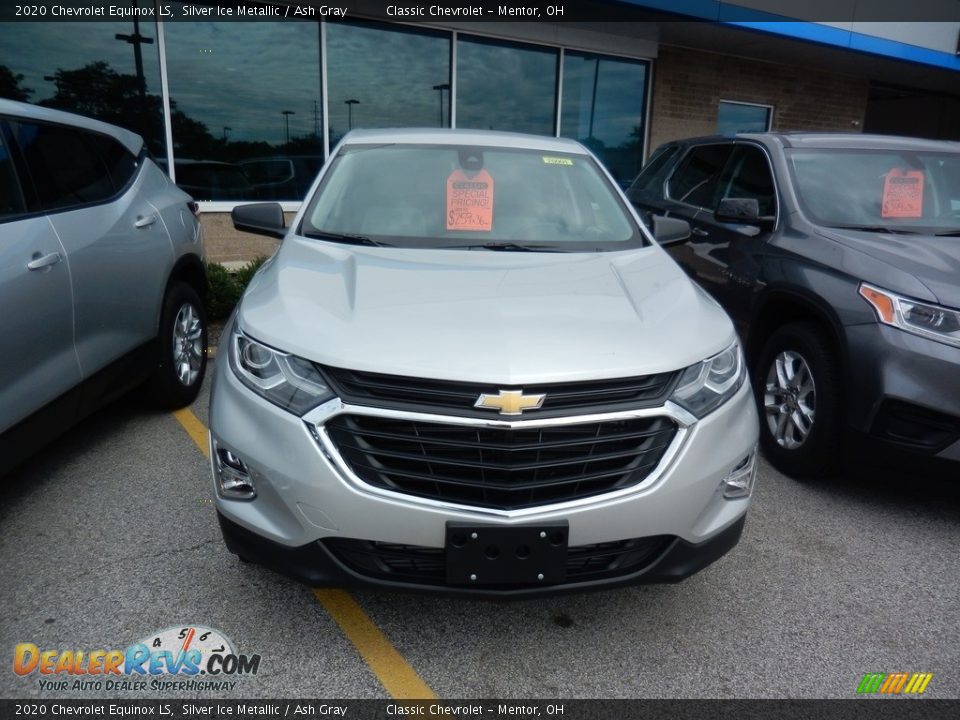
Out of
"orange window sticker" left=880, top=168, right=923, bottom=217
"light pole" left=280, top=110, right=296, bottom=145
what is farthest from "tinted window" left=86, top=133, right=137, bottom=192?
"light pole" left=280, top=110, right=296, bottom=145

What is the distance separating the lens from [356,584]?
204 cm

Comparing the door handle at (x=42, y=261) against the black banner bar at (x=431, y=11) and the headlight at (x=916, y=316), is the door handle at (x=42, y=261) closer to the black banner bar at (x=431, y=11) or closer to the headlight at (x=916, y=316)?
the headlight at (x=916, y=316)

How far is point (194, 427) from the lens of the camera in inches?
163

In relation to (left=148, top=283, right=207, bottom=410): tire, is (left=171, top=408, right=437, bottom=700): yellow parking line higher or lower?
lower

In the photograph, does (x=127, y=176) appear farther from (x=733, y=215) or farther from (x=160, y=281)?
(x=733, y=215)

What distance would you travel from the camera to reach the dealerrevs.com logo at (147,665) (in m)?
2.15

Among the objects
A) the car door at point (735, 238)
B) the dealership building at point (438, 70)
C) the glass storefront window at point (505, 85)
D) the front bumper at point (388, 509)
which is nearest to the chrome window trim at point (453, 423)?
the front bumper at point (388, 509)

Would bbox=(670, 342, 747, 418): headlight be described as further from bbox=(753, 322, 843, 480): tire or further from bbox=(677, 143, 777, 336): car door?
bbox=(677, 143, 777, 336): car door

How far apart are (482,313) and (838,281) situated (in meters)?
2.04

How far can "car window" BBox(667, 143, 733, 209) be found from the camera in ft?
15.9

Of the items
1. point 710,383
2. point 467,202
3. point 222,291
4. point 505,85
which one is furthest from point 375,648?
point 505,85

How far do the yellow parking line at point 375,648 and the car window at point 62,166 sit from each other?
2139mm

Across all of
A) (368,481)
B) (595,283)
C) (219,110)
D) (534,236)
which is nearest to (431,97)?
(219,110)

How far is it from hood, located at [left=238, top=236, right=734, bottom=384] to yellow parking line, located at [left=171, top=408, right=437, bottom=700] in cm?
97
